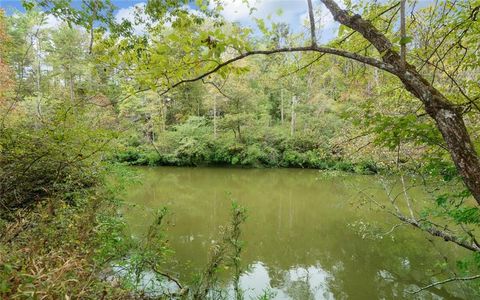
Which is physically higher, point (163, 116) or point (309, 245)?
point (163, 116)

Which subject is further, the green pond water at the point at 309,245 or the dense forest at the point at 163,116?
the green pond water at the point at 309,245

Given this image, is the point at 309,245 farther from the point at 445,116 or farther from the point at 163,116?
the point at 445,116

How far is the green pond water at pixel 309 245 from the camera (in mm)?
4461

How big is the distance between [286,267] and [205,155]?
1224cm

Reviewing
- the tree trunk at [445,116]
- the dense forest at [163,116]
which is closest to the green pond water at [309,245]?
the dense forest at [163,116]

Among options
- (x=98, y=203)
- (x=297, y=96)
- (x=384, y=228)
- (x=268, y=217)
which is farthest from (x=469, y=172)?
(x=297, y=96)

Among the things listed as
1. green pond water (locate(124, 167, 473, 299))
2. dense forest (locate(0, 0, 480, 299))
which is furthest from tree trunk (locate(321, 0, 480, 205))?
green pond water (locate(124, 167, 473, 299))

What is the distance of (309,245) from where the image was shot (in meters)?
6.14

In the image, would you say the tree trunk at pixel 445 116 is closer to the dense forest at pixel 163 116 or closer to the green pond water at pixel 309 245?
the dense forest at pixel 163 116

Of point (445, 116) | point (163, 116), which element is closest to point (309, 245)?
point (163, 116)

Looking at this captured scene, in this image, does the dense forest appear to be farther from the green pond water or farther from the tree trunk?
the green pond water

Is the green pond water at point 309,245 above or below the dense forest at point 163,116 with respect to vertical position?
below

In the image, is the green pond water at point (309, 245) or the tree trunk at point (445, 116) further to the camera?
the green pond water at point (309, 245)

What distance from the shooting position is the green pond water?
446cm
